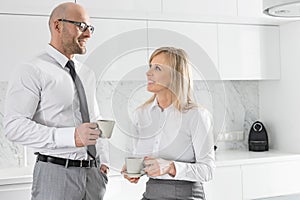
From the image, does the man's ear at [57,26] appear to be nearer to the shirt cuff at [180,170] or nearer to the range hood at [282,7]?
the shirt cuff at [180,170]

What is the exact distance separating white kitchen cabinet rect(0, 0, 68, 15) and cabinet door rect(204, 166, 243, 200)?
1545mm

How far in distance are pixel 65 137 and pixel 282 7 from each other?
3.35ft

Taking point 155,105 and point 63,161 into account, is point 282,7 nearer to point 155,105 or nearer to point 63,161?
point 155,105

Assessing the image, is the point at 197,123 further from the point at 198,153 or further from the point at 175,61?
the point at 175,61

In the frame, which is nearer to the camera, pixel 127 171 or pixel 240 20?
pixel 127 171

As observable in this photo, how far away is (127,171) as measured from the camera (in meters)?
1.97

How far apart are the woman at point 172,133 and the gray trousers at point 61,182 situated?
0.29 metres

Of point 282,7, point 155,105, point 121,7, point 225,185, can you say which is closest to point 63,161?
point 155,105

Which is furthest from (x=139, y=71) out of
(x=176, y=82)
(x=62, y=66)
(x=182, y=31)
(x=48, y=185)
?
(x=182, y=31)

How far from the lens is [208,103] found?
7.19 feet

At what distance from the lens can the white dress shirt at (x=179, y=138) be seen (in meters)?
1.90

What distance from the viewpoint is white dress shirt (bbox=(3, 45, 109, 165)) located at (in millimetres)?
2135

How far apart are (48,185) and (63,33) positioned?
2.22ft

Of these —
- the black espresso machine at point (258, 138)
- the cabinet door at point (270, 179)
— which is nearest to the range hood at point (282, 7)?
the cabinet door at point (270, 179)
